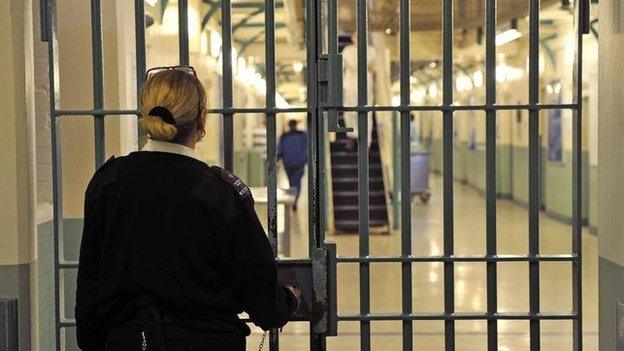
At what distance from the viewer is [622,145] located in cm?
347

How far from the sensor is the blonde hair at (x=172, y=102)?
2574 mm

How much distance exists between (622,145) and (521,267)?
6537 millimetres

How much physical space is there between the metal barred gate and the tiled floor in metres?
2.56

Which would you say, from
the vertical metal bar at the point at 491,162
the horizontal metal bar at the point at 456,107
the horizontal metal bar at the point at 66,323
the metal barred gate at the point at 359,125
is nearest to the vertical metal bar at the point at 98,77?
the metal barred gate at the point at 359,125

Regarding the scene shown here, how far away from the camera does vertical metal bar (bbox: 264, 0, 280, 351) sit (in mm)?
3547

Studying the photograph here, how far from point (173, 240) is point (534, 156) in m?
1.65

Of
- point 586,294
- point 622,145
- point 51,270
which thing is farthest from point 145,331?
point 586,294

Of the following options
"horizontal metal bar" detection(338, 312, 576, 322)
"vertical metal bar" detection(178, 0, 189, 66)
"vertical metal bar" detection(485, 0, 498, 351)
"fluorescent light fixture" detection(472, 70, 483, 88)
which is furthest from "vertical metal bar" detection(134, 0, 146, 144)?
"fluorescent light fixture" detection(472, 70, 483, 88)

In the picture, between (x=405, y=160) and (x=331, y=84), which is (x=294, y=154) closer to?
(x=405, y=160)

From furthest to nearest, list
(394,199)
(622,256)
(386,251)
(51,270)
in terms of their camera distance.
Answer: (394,199), (386,251), (51,270), (622,256)

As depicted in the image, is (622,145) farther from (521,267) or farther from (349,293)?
(521,267)

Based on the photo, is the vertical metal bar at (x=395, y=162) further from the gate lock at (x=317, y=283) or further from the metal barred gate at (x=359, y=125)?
the gate lock at (x=317, y=283)

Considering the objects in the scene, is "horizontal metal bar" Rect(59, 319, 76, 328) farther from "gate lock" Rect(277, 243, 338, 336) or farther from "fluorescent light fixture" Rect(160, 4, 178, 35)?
"fluorescent light fixture" Rect(160, 4, 178, 35)

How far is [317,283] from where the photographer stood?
3486 millimetres
